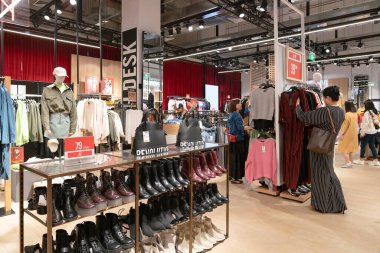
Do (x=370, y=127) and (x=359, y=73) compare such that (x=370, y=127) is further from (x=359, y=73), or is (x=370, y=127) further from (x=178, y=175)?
(x=359, y=73)

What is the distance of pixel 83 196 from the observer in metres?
2.08

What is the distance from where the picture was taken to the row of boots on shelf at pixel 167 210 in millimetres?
2471

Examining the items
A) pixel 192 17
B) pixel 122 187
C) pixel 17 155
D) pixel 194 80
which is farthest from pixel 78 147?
pixel 194 80

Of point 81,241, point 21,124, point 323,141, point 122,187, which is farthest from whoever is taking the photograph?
point 21,124

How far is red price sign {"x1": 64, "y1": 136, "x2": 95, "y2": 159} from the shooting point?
6.68 feet

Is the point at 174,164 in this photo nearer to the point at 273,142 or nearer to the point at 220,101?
the point at 273,142

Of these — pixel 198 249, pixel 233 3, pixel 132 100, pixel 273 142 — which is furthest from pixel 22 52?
pixel 198 249

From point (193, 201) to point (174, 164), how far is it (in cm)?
50

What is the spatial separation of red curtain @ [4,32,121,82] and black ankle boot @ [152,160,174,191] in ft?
29.1

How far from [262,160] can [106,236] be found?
10.5ft

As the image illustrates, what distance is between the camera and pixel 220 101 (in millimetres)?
17609

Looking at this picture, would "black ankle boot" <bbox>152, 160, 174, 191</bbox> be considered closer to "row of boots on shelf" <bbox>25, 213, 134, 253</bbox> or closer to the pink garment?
"row of boots on shelf" <bbox>25, 213, 134, 253</bbox>

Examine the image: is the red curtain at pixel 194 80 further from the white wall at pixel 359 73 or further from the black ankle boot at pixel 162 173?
the black ankle boot at pixel 162 173

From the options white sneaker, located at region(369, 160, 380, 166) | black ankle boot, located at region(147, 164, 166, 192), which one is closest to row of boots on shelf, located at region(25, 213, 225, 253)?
black ankle boot, located at region(147, 164, 166, 192)
